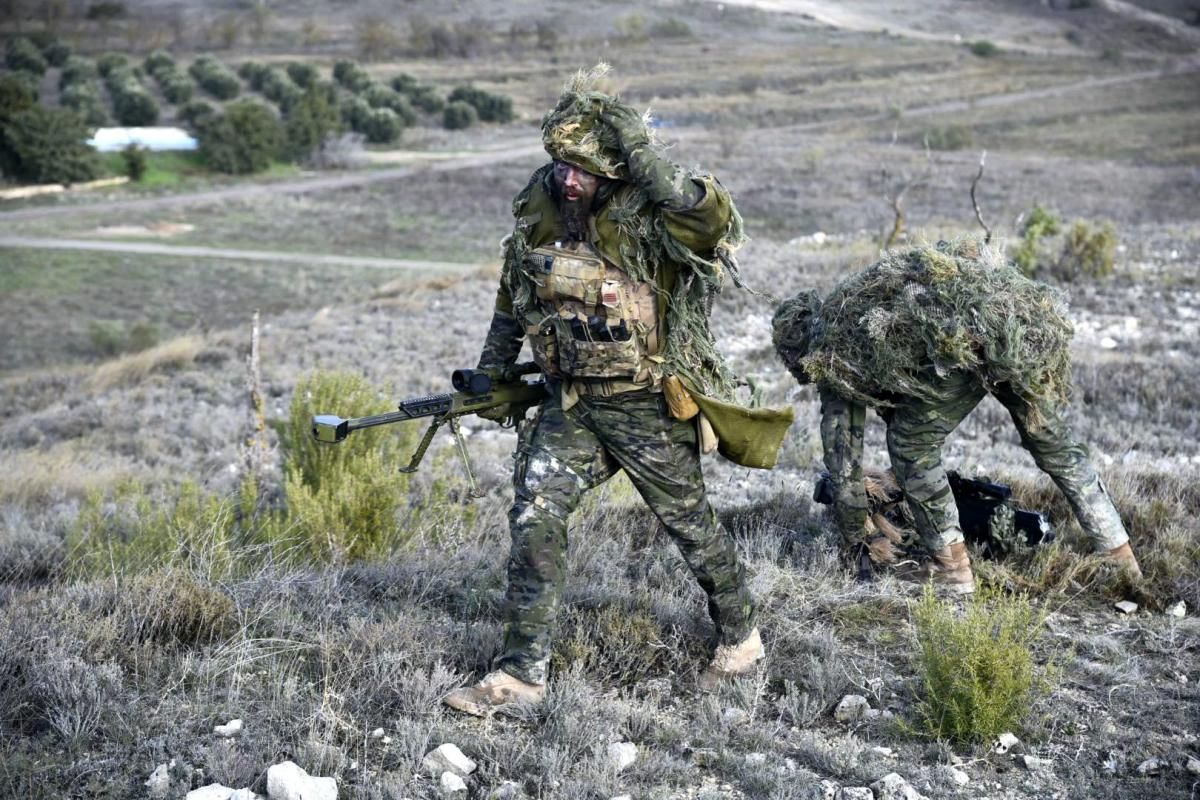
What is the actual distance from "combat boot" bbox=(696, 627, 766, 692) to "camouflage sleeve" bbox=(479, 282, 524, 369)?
1.37m

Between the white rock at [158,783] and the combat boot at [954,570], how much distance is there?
3.28 m

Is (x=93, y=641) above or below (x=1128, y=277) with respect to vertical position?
above

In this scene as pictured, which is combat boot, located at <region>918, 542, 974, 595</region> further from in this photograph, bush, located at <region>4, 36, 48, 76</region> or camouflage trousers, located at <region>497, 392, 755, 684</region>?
bush, located at <region>4, 36, 48, 76</region>

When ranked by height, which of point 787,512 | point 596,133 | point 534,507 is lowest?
point 787,512

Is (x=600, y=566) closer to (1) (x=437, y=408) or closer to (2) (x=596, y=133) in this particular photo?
(1) (x=437, y=408)

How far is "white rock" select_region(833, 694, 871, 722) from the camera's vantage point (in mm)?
3949

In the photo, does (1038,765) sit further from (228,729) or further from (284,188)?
(284,188)

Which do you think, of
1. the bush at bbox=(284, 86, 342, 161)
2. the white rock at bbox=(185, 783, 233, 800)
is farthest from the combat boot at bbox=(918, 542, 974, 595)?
the bush at bbox=(284, 86, 342, 161)

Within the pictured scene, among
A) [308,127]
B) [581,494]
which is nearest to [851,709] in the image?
[581,494]

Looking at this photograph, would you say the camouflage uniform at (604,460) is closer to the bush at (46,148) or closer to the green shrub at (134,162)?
the bush at (46,148)

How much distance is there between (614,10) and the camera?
75688 millimetres

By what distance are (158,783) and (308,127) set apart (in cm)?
3818

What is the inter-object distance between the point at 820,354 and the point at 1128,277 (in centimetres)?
1101

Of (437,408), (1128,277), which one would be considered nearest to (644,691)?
(437,408)
